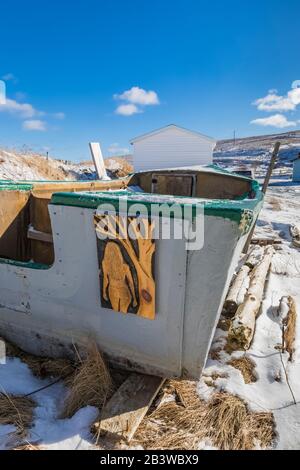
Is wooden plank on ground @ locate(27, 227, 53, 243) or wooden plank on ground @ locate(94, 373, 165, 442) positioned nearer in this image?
wooden plank on ground @ locate(94, 373, 165, 442)

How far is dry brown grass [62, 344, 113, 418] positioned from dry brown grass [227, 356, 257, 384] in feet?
3.80

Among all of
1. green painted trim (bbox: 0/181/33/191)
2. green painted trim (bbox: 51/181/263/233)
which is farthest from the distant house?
green painted trim (bbox: 51/181/263/233)

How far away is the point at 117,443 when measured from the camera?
75.3 inches

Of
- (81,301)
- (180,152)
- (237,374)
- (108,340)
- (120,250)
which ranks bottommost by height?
(237,374)

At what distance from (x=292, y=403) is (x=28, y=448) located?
187 centimetres

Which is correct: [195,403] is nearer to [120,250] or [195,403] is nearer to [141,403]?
[141,403]

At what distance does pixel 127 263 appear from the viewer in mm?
2086

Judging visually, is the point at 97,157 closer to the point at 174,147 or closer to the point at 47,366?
the point at 174,147

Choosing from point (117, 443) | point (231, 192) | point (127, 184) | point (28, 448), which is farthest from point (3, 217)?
point (231, 192)

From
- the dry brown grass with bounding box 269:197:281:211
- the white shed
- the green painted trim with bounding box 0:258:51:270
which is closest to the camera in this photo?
the green painted trim with bounding box 0:258:51:270

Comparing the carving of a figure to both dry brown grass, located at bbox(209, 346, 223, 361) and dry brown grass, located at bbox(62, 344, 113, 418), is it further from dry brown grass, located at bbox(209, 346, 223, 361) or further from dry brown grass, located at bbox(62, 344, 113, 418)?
dry brown grass, located at bbox(209, 346, 223, 361)

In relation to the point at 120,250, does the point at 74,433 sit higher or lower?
lower

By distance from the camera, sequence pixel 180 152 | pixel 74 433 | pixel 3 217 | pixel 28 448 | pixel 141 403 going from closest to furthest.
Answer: pixel 28 448 → pixel 74 433 → pixel 141 403 → pixel 3 217 → pixel 180 152

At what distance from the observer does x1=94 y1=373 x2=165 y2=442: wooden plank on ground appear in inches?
76.5
